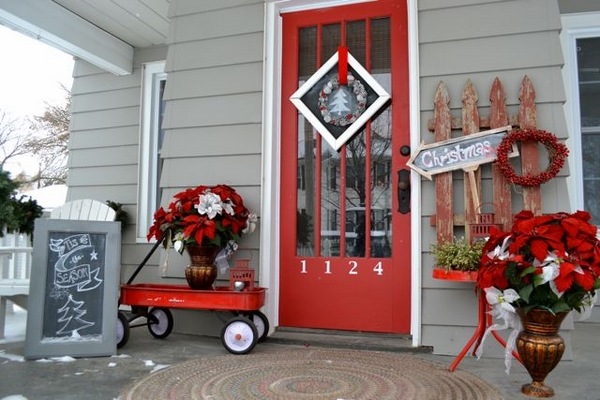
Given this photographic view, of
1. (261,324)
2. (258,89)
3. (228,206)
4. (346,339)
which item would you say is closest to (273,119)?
(258,89)

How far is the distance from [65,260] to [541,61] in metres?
2.81

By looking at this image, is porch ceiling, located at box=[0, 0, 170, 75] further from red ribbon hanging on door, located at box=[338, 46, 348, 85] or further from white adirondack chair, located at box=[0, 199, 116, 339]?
red ribbon hanging on door, located at box=[338, 46, 348, 85]

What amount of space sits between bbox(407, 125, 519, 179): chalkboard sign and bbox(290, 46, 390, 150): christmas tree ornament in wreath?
0.45m

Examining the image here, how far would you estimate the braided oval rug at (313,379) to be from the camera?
6.56 ft

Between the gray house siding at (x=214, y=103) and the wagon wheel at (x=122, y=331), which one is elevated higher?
the gray house siding at (x=214, y=103)

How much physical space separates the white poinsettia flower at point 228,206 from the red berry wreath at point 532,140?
1.52m

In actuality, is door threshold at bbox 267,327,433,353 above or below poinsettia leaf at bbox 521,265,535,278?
below

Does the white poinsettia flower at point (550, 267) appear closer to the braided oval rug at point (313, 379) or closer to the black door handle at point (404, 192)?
the braided oval rug at point (313, 379)

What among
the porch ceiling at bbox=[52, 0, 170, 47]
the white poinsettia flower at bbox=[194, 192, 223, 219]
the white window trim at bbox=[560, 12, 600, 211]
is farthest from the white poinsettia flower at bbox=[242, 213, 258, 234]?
the white window trim at bbox=[560, 12, 600, 211]

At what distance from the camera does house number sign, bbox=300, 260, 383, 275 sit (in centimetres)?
A: 293

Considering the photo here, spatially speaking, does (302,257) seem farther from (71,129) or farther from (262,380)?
(71,129)

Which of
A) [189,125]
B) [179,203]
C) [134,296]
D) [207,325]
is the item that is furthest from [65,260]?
[189,125]

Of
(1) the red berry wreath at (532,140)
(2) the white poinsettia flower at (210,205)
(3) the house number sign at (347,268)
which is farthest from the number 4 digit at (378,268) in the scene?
(2) the white poinsettia flower at (210,205)

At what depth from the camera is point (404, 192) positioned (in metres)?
2.87
